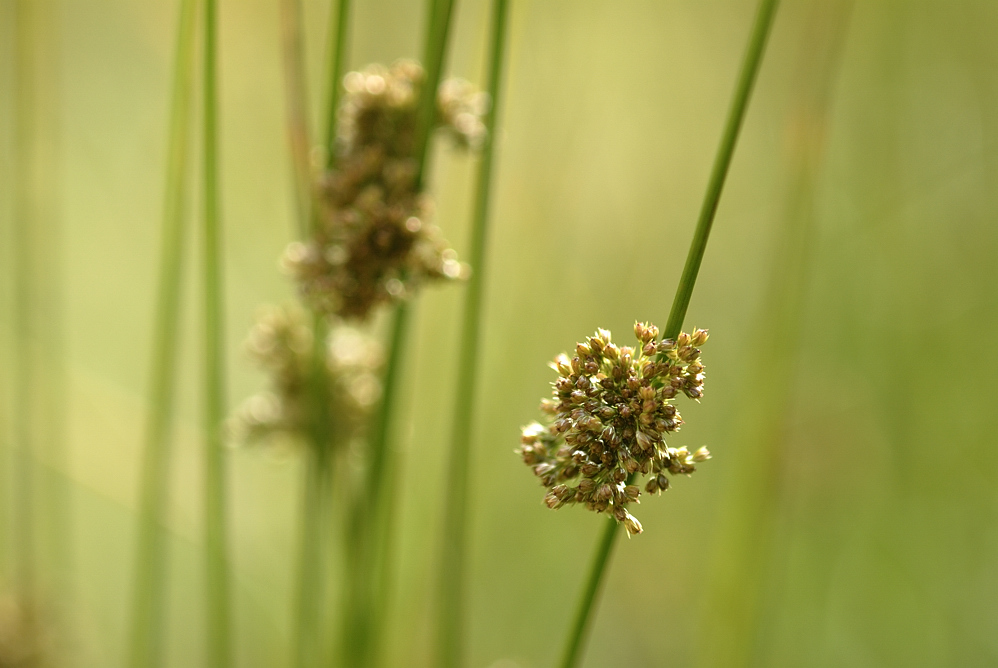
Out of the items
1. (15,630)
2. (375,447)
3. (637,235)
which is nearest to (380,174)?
(375,447)

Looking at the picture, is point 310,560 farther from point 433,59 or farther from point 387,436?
point 433,59

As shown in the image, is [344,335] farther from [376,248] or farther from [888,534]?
[888,534]

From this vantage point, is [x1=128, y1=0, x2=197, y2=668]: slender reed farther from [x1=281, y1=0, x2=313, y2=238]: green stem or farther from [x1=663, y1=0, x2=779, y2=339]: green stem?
[x1=663, y1=0, x2=779, y2=339]: green stem

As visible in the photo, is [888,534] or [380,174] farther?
[888,534]

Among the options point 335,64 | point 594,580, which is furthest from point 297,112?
point 594,580

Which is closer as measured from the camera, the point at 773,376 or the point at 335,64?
the point at 335,64

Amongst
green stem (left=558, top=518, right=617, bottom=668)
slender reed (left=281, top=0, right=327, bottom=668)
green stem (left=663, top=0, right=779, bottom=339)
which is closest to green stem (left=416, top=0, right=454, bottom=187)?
slender reed (left=281, top=0, right=327, bottom=668)
